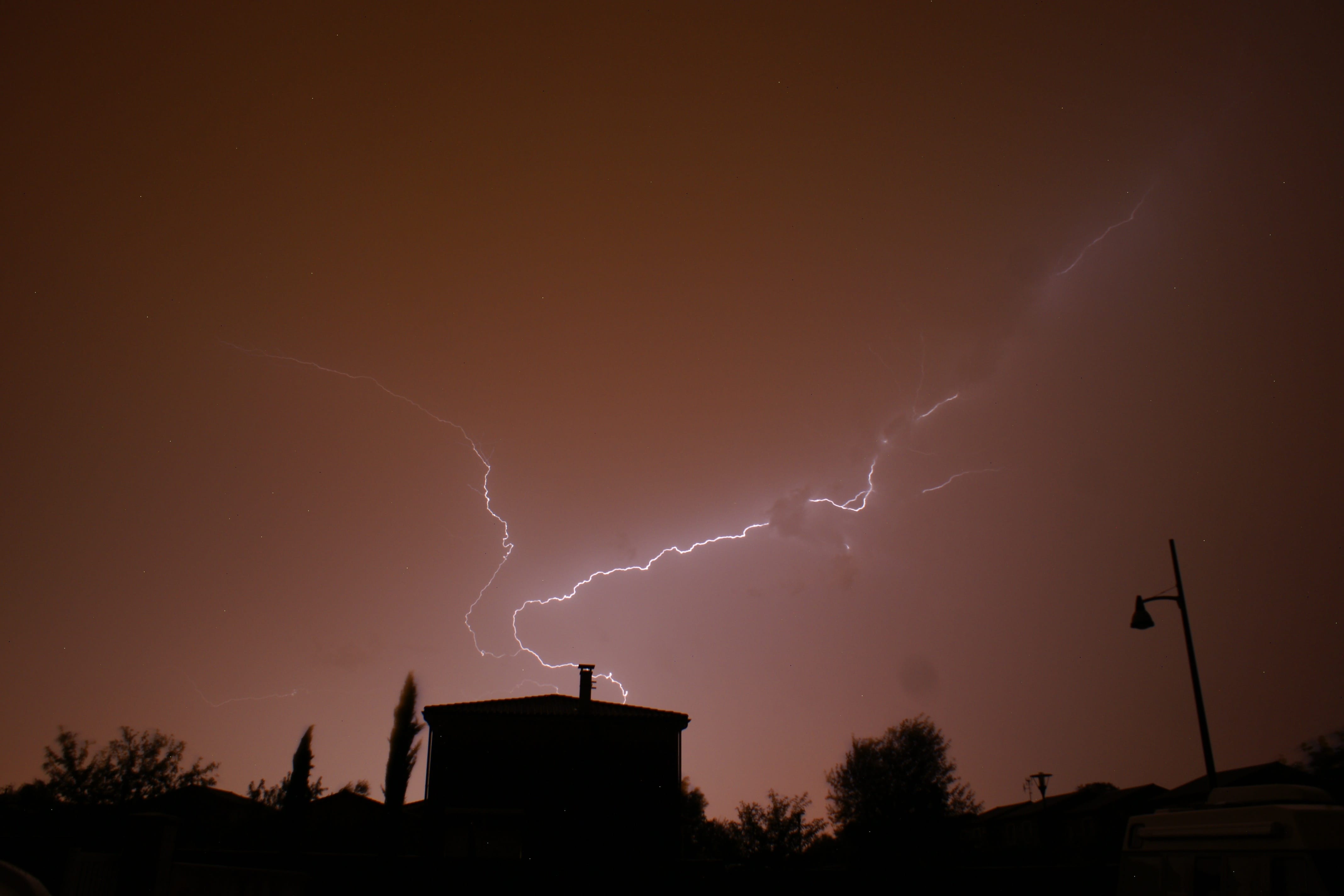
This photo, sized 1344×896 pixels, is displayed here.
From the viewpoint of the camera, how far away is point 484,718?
23.5 metres

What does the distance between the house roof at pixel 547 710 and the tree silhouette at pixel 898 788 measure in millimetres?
29855

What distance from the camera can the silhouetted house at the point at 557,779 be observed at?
72.6 ft

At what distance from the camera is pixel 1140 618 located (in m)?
14.6

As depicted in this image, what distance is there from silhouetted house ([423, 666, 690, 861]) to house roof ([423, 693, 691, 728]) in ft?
0.14

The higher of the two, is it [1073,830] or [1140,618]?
[1140,618]

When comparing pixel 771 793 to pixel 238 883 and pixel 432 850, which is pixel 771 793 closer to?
pixel 432 850

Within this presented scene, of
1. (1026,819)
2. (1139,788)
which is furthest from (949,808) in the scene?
(1139,788)

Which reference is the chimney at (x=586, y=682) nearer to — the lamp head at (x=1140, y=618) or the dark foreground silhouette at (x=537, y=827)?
the dark foreground silhouette at (x=537, y=827)

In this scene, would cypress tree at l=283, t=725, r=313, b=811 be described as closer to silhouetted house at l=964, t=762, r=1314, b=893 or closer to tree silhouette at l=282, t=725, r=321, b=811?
tree silhouette at l=282, t=725, r=321, b=811

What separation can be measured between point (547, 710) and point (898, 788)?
36.9 m

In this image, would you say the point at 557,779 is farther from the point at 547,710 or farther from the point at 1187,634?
the point at 1187,634

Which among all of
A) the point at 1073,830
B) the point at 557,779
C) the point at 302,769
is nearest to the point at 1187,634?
the point at 557,779

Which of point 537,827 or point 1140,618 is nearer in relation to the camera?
point 1140,618

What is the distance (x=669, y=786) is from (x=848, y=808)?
3491cm
